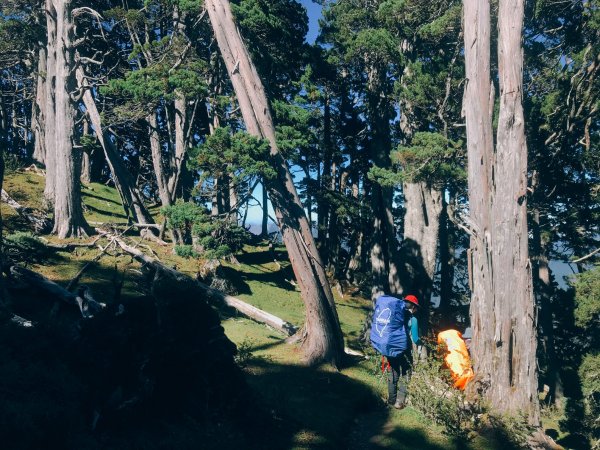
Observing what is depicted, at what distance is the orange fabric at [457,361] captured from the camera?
7809 mm

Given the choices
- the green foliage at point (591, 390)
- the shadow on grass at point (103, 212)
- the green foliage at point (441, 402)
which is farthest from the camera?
the shadow on grass at point (103, 212)

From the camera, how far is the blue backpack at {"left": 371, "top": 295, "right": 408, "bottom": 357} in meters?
7.04

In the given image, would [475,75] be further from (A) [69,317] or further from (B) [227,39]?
(A) [69,317]

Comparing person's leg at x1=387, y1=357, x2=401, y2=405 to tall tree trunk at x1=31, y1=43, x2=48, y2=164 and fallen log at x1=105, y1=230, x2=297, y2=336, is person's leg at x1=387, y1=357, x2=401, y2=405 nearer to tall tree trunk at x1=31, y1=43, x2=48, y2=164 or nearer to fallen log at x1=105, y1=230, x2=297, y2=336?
fallen log at x1=105, y1=230, x2=297, y2=336

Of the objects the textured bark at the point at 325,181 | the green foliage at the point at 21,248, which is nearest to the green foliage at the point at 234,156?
the green foliage at the point at 21,248

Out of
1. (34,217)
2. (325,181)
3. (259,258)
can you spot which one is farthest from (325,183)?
(34,217)

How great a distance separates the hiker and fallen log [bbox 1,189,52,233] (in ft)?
38.2

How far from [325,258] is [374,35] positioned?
14.4 metres

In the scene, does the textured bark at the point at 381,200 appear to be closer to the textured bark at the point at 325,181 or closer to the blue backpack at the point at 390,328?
the textured bark at the point at 325,181

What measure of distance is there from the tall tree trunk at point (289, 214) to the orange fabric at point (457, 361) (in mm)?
2302

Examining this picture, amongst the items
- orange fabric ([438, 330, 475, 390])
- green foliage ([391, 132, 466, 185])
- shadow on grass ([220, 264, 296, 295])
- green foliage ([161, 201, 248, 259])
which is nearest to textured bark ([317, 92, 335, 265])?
shadow on grass ([220, 264, 296, 295])

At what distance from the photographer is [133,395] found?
4.99m

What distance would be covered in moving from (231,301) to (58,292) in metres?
5.22

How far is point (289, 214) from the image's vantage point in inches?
374
